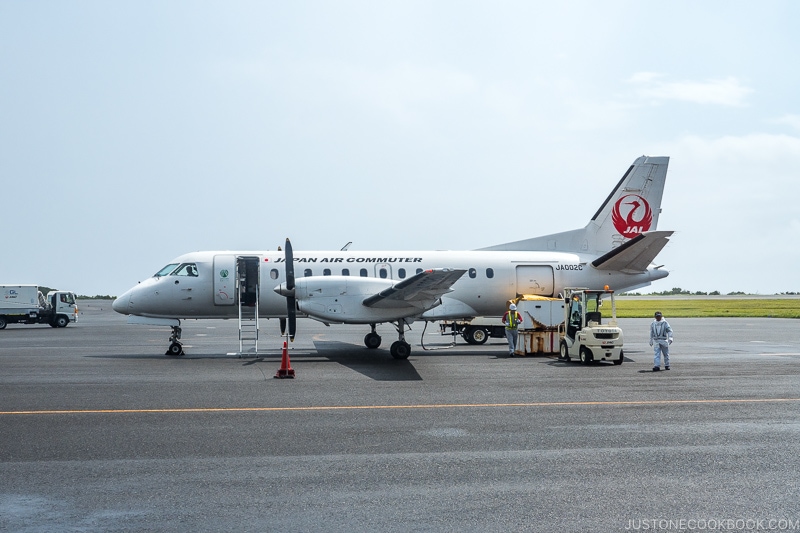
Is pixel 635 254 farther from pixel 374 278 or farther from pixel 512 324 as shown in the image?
pixel 374 278

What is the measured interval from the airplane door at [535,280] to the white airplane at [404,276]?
0.12 feet

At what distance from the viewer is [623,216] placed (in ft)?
91.7

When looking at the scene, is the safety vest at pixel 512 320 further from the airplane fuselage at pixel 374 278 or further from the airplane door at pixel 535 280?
the airplane door at pixel 535 280

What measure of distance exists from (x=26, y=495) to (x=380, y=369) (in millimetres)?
12454

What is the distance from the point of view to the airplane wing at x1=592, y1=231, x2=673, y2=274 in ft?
79.5

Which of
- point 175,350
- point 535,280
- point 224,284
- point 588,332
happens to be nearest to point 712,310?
point 535,280

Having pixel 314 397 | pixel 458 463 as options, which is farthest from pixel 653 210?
pixel 458 463

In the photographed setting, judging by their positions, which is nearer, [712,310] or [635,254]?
[635,254]

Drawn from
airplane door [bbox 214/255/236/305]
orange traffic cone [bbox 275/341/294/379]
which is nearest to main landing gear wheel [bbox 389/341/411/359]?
orange traffic cone [bbox 275/341/294/379]

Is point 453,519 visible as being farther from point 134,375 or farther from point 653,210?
point 653,210

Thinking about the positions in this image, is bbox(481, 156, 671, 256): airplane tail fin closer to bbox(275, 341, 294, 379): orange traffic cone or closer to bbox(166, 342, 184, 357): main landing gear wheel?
bbox(166, 342, 184, 357): main landing gear wheel

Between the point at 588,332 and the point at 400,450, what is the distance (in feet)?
41.0

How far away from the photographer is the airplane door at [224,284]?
79.6 ft

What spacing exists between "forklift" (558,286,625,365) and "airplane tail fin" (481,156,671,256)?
5437mm
